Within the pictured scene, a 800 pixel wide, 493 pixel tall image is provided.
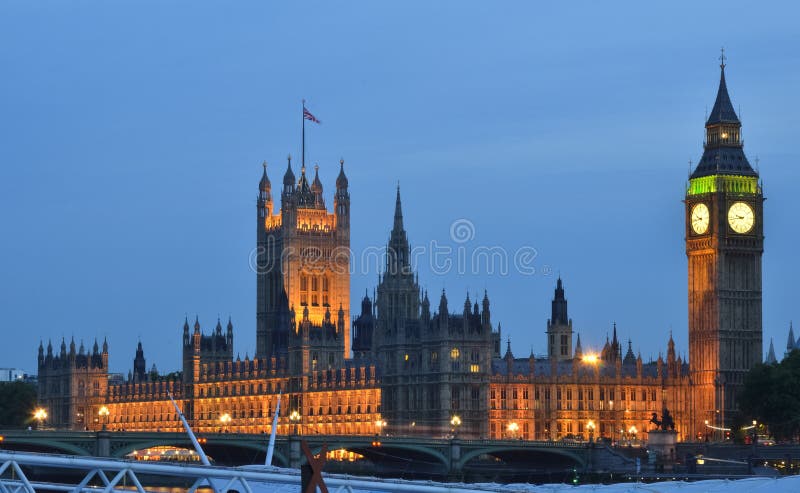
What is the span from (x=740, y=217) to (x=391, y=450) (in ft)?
127

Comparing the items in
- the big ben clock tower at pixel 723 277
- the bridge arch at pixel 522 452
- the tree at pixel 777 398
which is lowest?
the bridge arch at pixel 522 452

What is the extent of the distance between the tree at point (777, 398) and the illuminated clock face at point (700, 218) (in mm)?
17414

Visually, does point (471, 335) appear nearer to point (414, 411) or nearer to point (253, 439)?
point (414, 411)

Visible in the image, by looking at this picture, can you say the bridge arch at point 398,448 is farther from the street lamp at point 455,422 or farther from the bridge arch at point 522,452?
the street lamp at point 455,422

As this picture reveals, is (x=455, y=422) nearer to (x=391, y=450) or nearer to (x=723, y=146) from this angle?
(x=391, y=450)

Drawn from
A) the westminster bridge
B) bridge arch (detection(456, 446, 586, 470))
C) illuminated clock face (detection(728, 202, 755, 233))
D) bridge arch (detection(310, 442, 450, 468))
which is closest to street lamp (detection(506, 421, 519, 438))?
the westminster bridge

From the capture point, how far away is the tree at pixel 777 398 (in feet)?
499

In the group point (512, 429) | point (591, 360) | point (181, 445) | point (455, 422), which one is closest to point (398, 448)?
point (181, 445)

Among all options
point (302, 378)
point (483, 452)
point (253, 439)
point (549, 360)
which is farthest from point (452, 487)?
point (302, 378)

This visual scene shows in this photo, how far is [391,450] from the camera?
15088 cm

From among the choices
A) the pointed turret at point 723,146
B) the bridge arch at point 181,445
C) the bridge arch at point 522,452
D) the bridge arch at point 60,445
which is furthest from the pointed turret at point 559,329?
the bridge arch at point 60,445

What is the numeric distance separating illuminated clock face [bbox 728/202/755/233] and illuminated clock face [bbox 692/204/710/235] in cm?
205

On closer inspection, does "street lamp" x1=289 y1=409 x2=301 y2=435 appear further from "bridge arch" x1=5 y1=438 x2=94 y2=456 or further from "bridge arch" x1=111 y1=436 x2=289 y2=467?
"bridge arch" x1=5 y1=438 x2=94 y2=456

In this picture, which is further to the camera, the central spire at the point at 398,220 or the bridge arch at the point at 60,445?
the central spire at the point at 398,220
